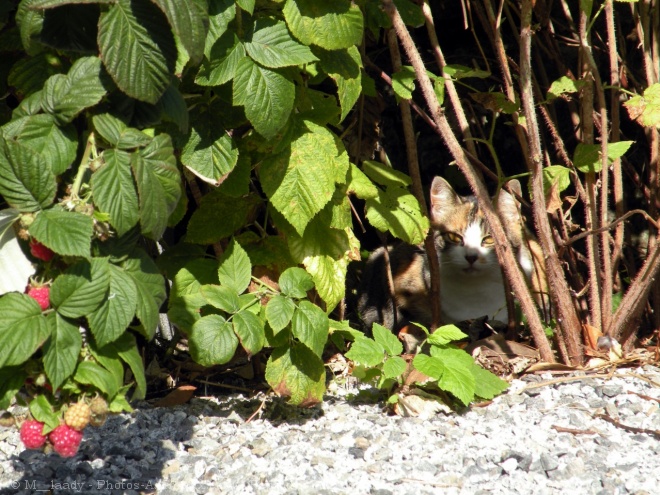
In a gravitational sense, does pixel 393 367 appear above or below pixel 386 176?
below

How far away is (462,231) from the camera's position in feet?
12.0

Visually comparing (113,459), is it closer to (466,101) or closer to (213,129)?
(213,129)

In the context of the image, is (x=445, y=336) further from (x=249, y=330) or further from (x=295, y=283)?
(x=249, y=330)

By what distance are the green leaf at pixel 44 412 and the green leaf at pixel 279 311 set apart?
0.78m

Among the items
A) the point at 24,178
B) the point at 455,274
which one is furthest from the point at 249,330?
the point at 455,274

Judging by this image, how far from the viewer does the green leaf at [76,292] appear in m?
1.44

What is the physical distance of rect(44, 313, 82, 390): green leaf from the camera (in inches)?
55.8

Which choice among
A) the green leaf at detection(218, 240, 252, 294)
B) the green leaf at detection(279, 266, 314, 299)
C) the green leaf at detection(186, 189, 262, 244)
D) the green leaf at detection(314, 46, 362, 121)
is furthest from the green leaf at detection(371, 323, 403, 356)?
the green leaf at detection(314, 46, 362, 121)

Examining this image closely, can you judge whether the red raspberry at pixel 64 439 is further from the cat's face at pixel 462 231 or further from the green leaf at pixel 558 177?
the cat's face at pixel 462 231

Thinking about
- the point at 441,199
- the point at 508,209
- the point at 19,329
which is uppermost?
the point at 19,329

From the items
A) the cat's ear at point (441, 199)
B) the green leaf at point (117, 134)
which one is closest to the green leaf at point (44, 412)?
the green leaf at point (117, 134)

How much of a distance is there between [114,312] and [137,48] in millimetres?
532

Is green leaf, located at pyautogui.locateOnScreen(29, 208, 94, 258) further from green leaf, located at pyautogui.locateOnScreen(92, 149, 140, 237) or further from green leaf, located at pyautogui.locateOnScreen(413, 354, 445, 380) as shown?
green leaf, located at pyautogui.locateOnScreen(413, 354, 445, 380)

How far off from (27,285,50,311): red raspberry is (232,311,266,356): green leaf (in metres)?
0.74
